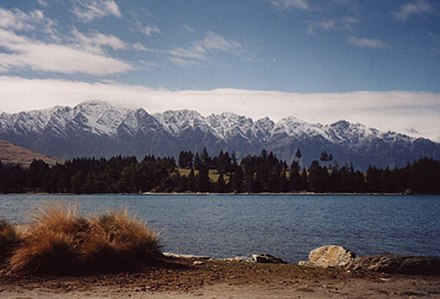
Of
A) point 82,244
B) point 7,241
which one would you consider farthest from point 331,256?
point 7,241

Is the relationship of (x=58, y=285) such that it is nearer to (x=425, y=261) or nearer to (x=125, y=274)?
(x=125, y=274)

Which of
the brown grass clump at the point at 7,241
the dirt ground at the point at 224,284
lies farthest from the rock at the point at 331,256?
the brown grass clump at the point at 7,241

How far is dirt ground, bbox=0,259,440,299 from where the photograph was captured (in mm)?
13016

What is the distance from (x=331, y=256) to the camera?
22.3 m

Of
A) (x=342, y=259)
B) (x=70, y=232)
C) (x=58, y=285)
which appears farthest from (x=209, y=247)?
(x=58, y=285)

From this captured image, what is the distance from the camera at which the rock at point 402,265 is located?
16.8 m

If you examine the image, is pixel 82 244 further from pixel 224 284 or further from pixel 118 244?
pixel 224 284

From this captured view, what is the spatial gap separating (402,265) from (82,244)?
37.0ft

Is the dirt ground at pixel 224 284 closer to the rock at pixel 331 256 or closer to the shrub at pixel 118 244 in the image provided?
the shrub at pixel 118 244

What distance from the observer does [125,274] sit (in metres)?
16.0

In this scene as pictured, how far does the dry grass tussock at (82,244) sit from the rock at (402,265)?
798 cm

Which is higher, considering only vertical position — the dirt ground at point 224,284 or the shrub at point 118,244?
the shrub at point 118,244

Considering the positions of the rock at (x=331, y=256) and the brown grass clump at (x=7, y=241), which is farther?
the rock at (x=331, y=256)

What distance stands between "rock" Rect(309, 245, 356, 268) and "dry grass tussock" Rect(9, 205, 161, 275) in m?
7.96
